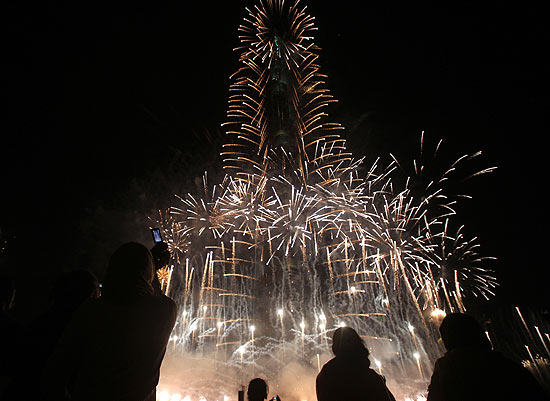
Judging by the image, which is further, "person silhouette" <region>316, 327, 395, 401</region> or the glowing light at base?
the glowing light at base

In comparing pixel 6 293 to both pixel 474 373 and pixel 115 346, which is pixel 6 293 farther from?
pixel 474 373

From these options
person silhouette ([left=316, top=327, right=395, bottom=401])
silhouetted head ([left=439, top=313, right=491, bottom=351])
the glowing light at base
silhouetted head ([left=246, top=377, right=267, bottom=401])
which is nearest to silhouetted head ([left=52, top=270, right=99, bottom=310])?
person silhouette ([left=316, top=327, right=395, bottom=401])

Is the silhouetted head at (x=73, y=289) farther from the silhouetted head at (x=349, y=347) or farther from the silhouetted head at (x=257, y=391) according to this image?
the silhouetted head at (x=257, y=391)

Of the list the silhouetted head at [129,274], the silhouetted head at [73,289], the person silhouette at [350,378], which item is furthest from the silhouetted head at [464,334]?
the silhouetted head at [73,289]

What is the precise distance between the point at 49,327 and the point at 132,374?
0.97 metres

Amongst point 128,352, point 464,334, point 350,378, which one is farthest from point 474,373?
point 128,352

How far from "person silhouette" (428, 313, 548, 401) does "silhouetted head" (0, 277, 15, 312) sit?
3451mm

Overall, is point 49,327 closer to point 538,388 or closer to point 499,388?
point 499,388

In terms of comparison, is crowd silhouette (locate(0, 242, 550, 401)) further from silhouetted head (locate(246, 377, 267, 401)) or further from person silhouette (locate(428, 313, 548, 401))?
silhouetted head (locate(246, 377, 267, 401))

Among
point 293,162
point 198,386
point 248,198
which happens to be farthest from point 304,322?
point 293,162

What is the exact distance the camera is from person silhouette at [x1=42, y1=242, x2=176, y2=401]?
1.30 metres

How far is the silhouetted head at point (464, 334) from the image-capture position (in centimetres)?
221

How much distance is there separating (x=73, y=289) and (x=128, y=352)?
0.99m

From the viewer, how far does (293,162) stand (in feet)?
51.1
